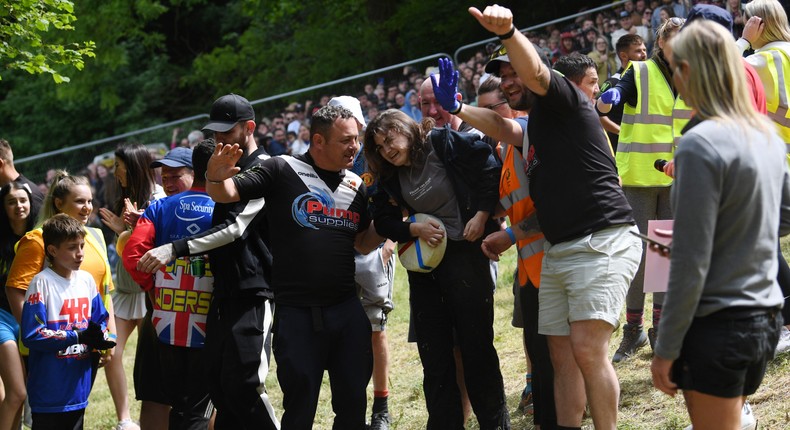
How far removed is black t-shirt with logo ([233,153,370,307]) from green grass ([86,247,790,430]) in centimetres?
174

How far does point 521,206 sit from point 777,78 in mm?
1818

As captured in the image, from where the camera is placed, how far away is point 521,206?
496 cm

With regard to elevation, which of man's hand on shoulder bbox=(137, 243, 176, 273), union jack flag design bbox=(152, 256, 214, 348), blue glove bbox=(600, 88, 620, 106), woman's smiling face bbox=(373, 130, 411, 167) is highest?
blue glove bbox=(600, 88, 620, 106)

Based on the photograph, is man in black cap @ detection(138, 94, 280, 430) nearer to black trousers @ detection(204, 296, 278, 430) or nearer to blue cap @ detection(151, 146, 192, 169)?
black trousers @ detection(204, 296, 278, 430)

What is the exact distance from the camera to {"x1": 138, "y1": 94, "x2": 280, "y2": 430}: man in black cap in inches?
205

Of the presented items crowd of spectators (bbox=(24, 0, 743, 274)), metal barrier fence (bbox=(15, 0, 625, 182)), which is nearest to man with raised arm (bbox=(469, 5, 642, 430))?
crowd of spectators (bbox=(24, 0, 743, 274))

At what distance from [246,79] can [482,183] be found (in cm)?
1907

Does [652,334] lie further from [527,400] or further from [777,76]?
[777,76]

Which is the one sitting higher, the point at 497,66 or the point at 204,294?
the point at 497,66

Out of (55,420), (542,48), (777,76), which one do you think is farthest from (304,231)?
(542,48)

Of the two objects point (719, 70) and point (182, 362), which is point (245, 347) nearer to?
point (182, 362)

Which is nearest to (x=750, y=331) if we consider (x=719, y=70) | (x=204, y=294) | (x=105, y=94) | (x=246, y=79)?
(x=719, y=70)

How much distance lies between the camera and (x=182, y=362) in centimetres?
555

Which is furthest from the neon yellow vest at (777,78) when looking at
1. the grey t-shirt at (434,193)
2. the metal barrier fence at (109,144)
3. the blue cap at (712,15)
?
the metal barrier fence at (109,144)
